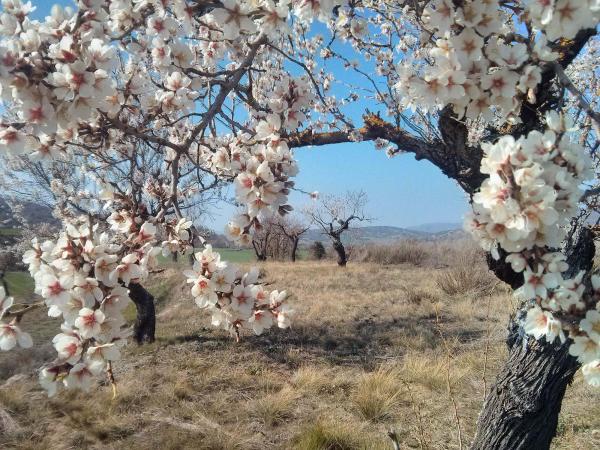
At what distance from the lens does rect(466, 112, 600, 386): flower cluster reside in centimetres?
89

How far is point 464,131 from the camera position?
279 cm

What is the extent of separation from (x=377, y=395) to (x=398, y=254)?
752 inches

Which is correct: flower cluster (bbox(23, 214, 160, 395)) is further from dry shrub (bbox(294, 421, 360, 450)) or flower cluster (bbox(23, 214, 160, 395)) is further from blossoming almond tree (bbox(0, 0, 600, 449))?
dry shrub (bbox(294, 421, 360, 450))

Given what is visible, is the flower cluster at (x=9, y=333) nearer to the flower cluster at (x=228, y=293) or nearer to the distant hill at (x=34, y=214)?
the flower cluster at (x=228, y=293)

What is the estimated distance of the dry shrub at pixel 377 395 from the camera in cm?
475

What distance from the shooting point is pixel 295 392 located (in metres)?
5.36

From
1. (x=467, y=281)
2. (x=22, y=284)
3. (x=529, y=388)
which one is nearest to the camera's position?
(x=529, y=388)

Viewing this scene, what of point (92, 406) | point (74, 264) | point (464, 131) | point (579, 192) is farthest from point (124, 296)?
point (92, 406)

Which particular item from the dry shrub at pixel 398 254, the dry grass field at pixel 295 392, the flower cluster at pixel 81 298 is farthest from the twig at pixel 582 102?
the dry shrub at pixel 398 254

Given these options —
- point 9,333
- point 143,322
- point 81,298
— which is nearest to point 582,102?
point 81,298

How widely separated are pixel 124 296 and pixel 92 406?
4635 millimetres

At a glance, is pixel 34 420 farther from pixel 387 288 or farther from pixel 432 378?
pixel 387 288

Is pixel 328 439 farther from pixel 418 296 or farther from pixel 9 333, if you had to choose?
pixel 418 296

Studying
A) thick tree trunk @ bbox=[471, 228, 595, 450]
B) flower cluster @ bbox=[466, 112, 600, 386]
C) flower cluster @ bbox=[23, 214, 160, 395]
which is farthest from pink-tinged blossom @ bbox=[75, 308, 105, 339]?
thick tree trunk @ bbox=[471, 228, 595, 450]
